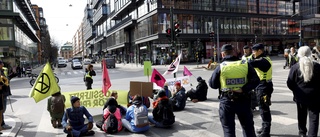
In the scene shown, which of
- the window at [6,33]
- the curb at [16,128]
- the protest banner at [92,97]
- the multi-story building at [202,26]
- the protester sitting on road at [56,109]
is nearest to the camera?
the curb at [16,128]

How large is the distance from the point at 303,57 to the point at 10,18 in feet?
150

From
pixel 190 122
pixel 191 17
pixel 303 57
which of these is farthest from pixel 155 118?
pixel 191 17

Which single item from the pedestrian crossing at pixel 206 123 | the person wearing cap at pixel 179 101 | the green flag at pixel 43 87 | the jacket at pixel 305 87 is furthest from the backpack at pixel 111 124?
the jacket at pixel 305 87

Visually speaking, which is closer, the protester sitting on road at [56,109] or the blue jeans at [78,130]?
the blue jeans at [78,130]

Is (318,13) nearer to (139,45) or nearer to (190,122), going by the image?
(139,45)

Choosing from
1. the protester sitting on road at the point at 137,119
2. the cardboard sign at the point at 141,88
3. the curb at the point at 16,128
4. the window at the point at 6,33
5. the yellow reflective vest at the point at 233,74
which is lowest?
the curb at the point at 16,128

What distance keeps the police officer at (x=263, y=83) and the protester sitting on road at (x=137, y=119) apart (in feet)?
8.85

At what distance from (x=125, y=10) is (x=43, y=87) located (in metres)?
55.4

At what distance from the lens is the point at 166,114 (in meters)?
7.07

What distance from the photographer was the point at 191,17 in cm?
4719

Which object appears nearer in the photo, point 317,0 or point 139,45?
point 139,45

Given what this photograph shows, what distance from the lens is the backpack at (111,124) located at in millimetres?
6719

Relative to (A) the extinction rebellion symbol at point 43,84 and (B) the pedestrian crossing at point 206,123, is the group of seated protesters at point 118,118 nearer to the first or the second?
(B) the pedestrian crossing at point 206,123

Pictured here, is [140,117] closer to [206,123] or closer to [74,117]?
[74,117]
